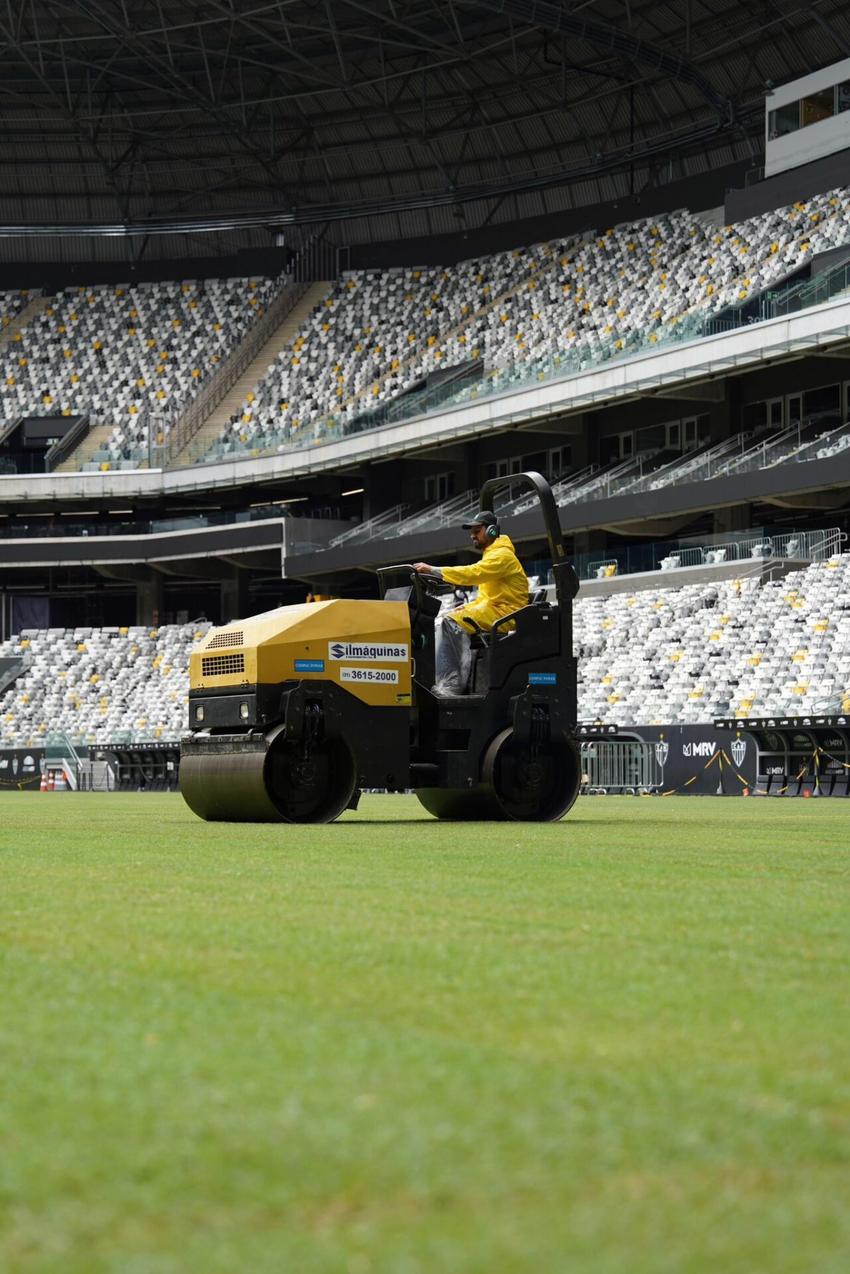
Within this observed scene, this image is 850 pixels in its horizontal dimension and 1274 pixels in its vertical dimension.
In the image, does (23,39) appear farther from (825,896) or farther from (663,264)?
(825,896)

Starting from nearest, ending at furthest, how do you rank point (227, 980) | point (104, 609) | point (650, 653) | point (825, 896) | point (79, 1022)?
point (79, 1022), point (227, 980), point (825, 896), point (650, 653), point (104, 609)

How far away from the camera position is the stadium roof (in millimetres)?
54719

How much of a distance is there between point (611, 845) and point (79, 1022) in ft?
26.0

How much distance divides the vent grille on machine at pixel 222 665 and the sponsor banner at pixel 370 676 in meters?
0.95

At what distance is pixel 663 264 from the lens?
56.2 metres

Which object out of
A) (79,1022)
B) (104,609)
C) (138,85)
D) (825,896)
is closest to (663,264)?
(138,85)

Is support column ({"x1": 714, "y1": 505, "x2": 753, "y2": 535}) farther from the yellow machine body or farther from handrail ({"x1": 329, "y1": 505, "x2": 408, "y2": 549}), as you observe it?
the yellow machine body

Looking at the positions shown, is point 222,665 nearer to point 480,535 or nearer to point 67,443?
point 480,535

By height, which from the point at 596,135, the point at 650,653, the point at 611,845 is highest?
the point at 596,135

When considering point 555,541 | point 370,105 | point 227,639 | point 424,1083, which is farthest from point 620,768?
point 370,105

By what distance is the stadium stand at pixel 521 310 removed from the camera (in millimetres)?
50656

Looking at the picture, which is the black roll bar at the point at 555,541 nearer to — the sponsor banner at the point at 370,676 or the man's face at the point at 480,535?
the man's face at the point at 480,535

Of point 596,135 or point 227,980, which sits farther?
point 596,135

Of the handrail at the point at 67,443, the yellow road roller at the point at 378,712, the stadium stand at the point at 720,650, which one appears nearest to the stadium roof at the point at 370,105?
the handrail at the point at 67,443
